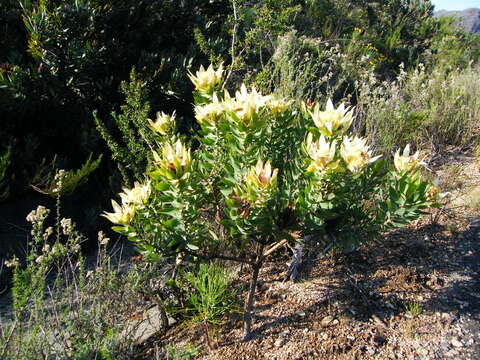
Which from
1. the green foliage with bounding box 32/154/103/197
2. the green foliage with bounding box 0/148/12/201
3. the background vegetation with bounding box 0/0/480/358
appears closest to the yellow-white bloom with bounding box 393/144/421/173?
the background vegetation with bounding box 0/0/480/358

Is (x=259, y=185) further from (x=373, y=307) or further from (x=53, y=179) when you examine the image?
(x=53, y=179)

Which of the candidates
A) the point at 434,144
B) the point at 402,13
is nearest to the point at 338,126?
the point at 434,144

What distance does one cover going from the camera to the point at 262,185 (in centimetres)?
135

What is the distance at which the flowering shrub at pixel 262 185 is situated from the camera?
55.9 inches

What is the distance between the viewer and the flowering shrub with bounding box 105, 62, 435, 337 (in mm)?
1420

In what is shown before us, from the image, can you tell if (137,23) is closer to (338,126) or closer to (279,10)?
(279,10)

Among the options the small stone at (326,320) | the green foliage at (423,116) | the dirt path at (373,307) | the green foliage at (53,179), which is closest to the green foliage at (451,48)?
the green foliage at (423,116)

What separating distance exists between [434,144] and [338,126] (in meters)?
3.70

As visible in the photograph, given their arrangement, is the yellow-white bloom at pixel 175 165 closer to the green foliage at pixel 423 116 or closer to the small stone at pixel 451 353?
the small stone at pixel 451 353

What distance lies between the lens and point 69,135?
137 inches

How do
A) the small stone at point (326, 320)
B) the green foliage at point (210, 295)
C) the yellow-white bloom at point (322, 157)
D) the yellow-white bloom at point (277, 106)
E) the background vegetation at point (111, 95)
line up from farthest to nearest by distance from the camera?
the background vegetation at point (111, 95) < the small stone at point (326, 320) < the green foliage at point (210, 295) < the yellow-white bloom at point (277, 106) < the yellow-white bloom at point (322, 157)

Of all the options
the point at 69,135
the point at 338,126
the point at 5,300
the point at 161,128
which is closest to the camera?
the point at 338,126

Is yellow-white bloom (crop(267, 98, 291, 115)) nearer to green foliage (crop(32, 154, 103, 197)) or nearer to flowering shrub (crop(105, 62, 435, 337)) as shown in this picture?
flowering shrub (crop(105, 62, 435, 337))

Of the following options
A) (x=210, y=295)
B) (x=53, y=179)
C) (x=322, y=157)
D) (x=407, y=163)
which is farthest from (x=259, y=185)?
(x=53, y=179)
